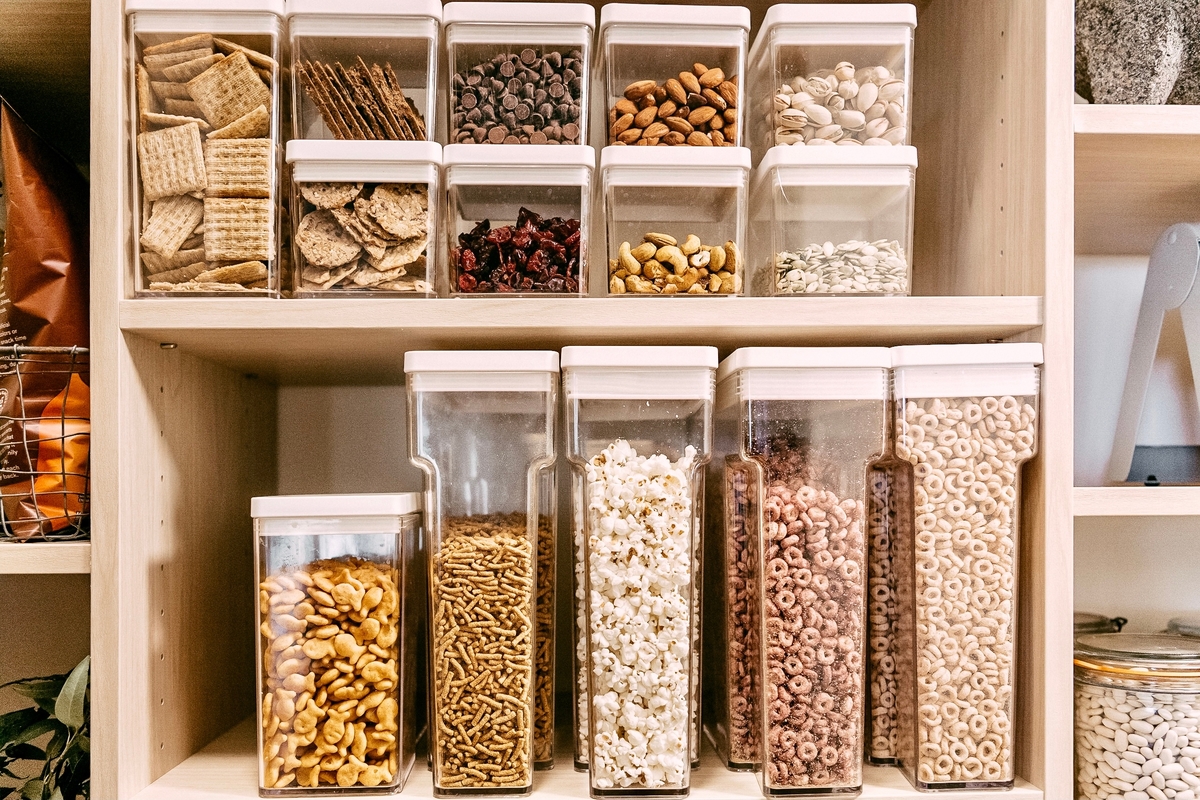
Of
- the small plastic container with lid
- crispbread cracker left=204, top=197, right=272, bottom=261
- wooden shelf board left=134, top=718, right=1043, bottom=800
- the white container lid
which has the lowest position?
wooden shelf board left=134, top=718, right=1043, bottom=800

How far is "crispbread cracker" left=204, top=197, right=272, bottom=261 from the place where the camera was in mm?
830

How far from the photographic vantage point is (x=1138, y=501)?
88 centimetres

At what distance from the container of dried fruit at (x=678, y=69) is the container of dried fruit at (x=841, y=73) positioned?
1.7 inches

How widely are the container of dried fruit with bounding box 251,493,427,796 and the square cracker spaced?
371 mm

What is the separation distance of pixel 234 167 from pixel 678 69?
1.49 ft

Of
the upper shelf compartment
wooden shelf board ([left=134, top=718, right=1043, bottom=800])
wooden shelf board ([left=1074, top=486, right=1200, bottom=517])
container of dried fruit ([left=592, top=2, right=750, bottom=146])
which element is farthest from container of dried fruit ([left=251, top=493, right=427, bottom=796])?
the upper shelf compartment

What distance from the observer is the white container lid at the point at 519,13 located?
87 cm

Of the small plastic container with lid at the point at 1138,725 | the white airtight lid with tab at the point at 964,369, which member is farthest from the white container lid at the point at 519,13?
the small plastic container with lid at the point at 1138,725

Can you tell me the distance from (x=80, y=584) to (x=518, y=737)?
762mm

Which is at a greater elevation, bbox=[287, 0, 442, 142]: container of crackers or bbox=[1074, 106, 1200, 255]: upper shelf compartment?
bbox=[287, 0, 442, 142]: container of crackers

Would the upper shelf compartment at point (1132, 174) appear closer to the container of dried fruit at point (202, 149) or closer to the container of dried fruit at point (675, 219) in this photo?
the container of dried fruit at point (675, 219)

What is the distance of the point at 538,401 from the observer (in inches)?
33.7

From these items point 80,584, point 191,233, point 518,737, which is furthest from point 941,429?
point 80,584

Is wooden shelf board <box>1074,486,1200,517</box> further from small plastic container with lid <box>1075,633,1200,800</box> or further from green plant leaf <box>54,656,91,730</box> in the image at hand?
green plant leaf <box>54,656,91,730</box>
